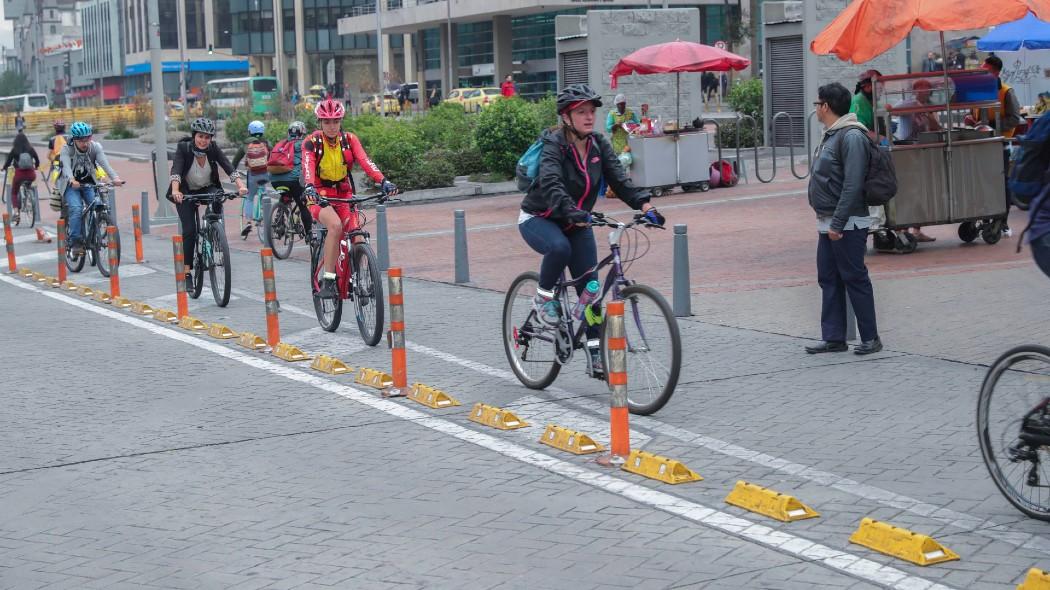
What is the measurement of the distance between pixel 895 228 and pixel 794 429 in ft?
25.5

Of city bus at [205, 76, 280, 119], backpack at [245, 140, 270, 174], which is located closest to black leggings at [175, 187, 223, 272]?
backpack at [245, 140, 270, 174]

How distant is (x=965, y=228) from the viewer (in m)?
16.0

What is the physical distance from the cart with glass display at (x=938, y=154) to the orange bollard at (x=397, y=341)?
744cm

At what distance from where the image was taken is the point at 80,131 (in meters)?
17.3

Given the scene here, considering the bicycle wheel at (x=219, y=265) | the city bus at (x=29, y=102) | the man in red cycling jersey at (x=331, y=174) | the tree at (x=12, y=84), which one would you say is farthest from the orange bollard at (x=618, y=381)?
the tree at (x=12, y=84)

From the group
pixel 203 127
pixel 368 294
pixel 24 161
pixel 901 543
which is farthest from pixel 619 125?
pixel 901 543

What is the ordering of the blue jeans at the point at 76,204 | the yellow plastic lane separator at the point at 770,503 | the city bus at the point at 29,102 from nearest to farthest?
1. the yellow plastic lane separator at the point at 770,503
2. the blue jeans at the point at 76,204
3. the city bus at the point at 29,102

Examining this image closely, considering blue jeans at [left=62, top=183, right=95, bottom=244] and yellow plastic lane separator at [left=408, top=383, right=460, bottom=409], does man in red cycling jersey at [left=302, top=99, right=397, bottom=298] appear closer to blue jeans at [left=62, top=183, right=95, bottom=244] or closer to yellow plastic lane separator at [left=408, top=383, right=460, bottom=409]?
yellow plastic lane separator at [left=408, top=383, right=460, bottom=409]

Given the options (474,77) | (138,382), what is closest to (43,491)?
(138,382)

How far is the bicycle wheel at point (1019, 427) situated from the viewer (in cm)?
580

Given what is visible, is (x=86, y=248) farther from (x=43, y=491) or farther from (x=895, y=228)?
(x=43, y=491)

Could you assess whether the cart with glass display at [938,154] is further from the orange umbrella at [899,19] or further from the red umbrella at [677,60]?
the red umbrella at [677,60]

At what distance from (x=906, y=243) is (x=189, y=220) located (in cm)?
765

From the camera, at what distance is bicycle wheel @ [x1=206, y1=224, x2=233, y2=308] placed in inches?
555
